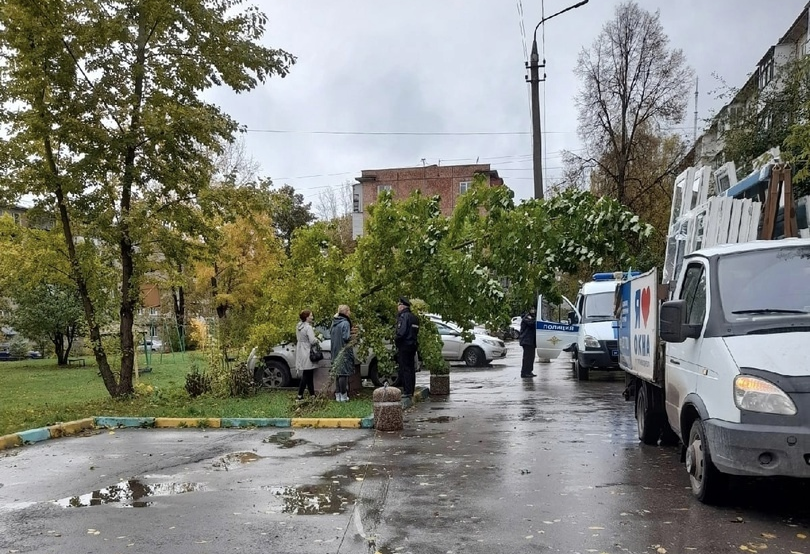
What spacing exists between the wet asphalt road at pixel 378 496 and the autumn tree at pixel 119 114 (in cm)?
422

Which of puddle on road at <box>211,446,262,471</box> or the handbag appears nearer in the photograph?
puddle on road at <box>211,446,262,471</box>

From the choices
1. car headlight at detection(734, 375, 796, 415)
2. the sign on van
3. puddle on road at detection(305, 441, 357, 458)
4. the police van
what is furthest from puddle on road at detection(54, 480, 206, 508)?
the police van

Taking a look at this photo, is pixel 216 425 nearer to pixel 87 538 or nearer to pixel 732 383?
pixel 87 538

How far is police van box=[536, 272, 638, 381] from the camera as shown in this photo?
17703mm

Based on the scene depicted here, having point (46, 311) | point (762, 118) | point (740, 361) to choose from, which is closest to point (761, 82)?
point (762, 118)

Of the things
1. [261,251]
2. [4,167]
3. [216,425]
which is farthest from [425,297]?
[261,251]

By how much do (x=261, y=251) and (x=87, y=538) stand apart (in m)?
28.3

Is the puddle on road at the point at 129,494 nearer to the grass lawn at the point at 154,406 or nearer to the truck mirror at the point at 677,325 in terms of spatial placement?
the grass lawn at the point at 154,406

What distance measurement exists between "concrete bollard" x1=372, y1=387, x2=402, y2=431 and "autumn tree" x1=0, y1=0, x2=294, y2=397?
572 cm

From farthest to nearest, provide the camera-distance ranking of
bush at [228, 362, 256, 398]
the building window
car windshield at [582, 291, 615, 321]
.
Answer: the building window → car windshield at [582, 291, 615, 321] → bush at [228, 362, 256, 398]

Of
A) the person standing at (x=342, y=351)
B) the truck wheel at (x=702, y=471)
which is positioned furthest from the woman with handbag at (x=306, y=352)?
the truck wheel at (x=702, y=471)

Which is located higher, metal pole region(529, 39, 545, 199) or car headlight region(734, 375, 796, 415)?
metal pole region(529, 39, 545, 199)

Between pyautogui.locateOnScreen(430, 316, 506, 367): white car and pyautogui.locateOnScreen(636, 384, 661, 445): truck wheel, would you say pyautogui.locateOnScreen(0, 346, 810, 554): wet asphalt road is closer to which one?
pyautogui.locateOnScreen(636, 384, 661, 445): truck wheel

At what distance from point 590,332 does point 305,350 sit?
800 cm
